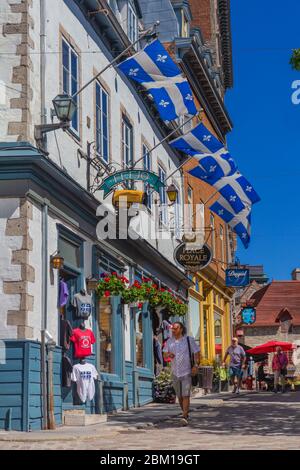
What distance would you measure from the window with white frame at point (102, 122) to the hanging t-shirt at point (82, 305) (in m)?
3.48

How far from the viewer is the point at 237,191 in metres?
24.3

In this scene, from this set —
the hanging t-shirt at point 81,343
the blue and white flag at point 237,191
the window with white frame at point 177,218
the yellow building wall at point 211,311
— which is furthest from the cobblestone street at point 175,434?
the yellow building wall at point 211,311

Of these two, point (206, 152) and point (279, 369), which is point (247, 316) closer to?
point (279, 369)

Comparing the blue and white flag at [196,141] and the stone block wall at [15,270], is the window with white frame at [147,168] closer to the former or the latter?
the blue and white flag at [196,141]

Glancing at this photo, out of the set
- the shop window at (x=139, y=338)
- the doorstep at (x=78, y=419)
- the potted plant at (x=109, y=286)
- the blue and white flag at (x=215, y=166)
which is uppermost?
the blue and white flag at (x=215, y=166)

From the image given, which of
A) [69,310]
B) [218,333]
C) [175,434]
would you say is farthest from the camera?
[218,333]

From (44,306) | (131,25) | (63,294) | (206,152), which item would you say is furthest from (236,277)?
(44,306)

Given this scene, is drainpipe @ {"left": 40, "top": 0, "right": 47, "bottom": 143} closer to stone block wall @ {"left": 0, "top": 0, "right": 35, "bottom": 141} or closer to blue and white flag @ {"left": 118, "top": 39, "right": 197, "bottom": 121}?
stone block wall @ {"left": 0, "top": 0, "right": 35, "bottom": 141}

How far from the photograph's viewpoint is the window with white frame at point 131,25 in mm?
22144

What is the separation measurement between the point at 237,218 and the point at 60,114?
12.6 m

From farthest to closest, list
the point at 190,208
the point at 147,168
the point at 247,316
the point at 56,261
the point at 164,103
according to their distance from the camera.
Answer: the point at 247,316 → the point at 190,208 → the point at 147,168 → the point at 164,103 → the point at 56,261

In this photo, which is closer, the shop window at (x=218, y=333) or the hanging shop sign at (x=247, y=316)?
the shop window at (x=218, y=333)

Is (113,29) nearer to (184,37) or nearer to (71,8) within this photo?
(71,8)
